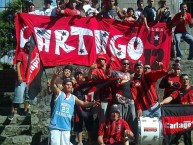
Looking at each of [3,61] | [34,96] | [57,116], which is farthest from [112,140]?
[3,61]

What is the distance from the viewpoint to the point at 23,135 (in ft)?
41.7

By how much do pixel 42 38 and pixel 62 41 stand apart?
482mm

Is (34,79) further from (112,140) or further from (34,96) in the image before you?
(112,140)

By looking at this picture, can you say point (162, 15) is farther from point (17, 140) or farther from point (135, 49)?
point (17, 140)

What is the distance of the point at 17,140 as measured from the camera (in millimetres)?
12367

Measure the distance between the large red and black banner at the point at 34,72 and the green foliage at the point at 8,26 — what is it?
839 cm

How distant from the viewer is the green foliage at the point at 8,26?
22266 mm

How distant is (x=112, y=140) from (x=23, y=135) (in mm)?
2671

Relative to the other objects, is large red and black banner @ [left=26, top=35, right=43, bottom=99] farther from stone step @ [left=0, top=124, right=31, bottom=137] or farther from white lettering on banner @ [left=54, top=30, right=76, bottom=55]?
stone step @ [left=0, top=124, right=31, bottom=137]

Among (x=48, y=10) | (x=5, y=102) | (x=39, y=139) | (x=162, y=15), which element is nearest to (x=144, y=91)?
(x=39, y=139)

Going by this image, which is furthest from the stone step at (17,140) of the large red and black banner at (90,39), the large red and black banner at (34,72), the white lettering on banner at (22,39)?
the white lettering on banner at (22,39)

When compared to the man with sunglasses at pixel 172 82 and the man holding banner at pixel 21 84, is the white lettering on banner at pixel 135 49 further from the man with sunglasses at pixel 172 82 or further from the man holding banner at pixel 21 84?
the man holding banner at pixel 21 84

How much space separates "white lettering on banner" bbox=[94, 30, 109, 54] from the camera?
46.8 feet

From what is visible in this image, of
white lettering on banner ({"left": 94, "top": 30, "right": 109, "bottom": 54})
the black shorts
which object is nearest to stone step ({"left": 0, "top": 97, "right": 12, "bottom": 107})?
white lettering on banner ({"left": 94, "top": 30, "right": 109, "bottom": 54})
